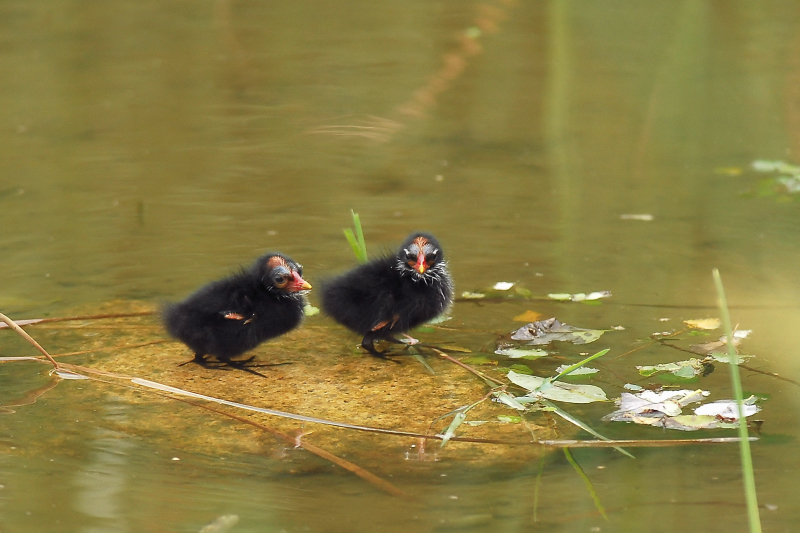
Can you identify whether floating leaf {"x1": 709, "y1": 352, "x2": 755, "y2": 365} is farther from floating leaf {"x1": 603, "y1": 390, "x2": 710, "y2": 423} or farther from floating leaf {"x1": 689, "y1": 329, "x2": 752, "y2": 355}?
floating leaf {"x1": 603, "y1": 390, "x2": 710, "y2": 423}

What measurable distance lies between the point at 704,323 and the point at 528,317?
78 cm

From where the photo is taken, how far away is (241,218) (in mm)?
5828

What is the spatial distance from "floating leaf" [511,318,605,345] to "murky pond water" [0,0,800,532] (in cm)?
8

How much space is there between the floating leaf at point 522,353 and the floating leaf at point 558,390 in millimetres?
255

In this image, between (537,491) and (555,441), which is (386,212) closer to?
(555,441)

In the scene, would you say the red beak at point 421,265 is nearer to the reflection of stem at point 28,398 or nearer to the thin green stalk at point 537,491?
the thin green stalk at point 537,491

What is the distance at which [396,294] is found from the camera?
14.4 ft

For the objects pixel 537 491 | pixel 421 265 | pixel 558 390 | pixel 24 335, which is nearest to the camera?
pixel 537 491

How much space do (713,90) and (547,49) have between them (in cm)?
173

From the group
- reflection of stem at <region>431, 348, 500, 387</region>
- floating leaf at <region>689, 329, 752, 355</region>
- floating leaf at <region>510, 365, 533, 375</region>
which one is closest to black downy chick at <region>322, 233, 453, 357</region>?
reflection of stem at <region>431, 348, 500, 387</region>

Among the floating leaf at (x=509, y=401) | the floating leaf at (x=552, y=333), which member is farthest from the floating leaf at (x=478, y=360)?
the floating leaf at (x=509, y=401)

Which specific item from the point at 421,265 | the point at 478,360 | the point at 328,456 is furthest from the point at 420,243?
the point at 328,456

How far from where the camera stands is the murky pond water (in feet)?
10.4

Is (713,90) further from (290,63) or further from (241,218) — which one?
(241,218)
